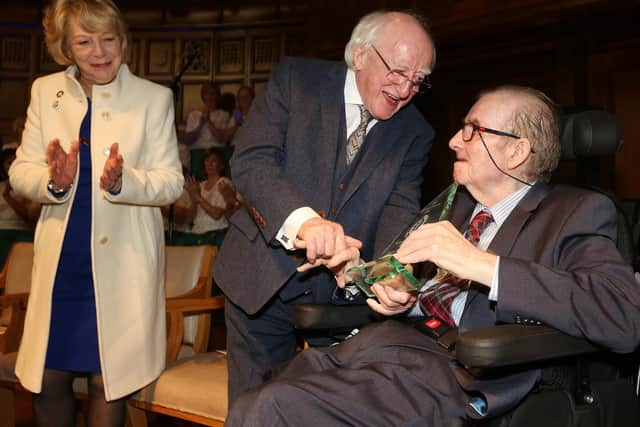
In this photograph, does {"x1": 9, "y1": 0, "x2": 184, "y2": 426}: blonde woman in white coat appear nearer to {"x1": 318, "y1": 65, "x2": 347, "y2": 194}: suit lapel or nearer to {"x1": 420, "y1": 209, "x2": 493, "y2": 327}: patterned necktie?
{"x1": 318, "y1": 65, "x2": 347, "y2": 194}: suit lapel

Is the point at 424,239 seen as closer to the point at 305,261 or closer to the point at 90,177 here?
the point at 305,261

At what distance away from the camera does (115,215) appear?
2.29 meters

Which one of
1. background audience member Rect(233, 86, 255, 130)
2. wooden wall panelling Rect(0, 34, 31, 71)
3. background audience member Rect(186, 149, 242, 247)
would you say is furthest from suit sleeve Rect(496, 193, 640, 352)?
wooden wall panelling Rect(0, 34, 31, 71)

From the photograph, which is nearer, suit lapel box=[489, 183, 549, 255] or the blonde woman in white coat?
suit lapel box=[489, 183, 549, 255]

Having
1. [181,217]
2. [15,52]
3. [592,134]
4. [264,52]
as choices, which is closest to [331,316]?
[592,134]

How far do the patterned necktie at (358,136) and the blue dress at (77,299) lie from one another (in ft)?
2.69

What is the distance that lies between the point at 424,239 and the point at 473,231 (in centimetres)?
38

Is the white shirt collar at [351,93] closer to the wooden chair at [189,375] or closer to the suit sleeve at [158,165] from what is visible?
the suit sleeve at [158,165]

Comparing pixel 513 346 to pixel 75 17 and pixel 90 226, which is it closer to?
pixel 90 226

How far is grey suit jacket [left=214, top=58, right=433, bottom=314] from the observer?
2.01 m

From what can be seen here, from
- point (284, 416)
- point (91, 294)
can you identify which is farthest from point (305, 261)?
point (91, 294)

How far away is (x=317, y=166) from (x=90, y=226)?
0.75 metres

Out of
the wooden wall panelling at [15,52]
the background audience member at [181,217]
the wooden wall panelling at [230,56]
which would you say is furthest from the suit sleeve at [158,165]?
the wooden wall panelling at [15,52]

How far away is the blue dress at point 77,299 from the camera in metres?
2.26
